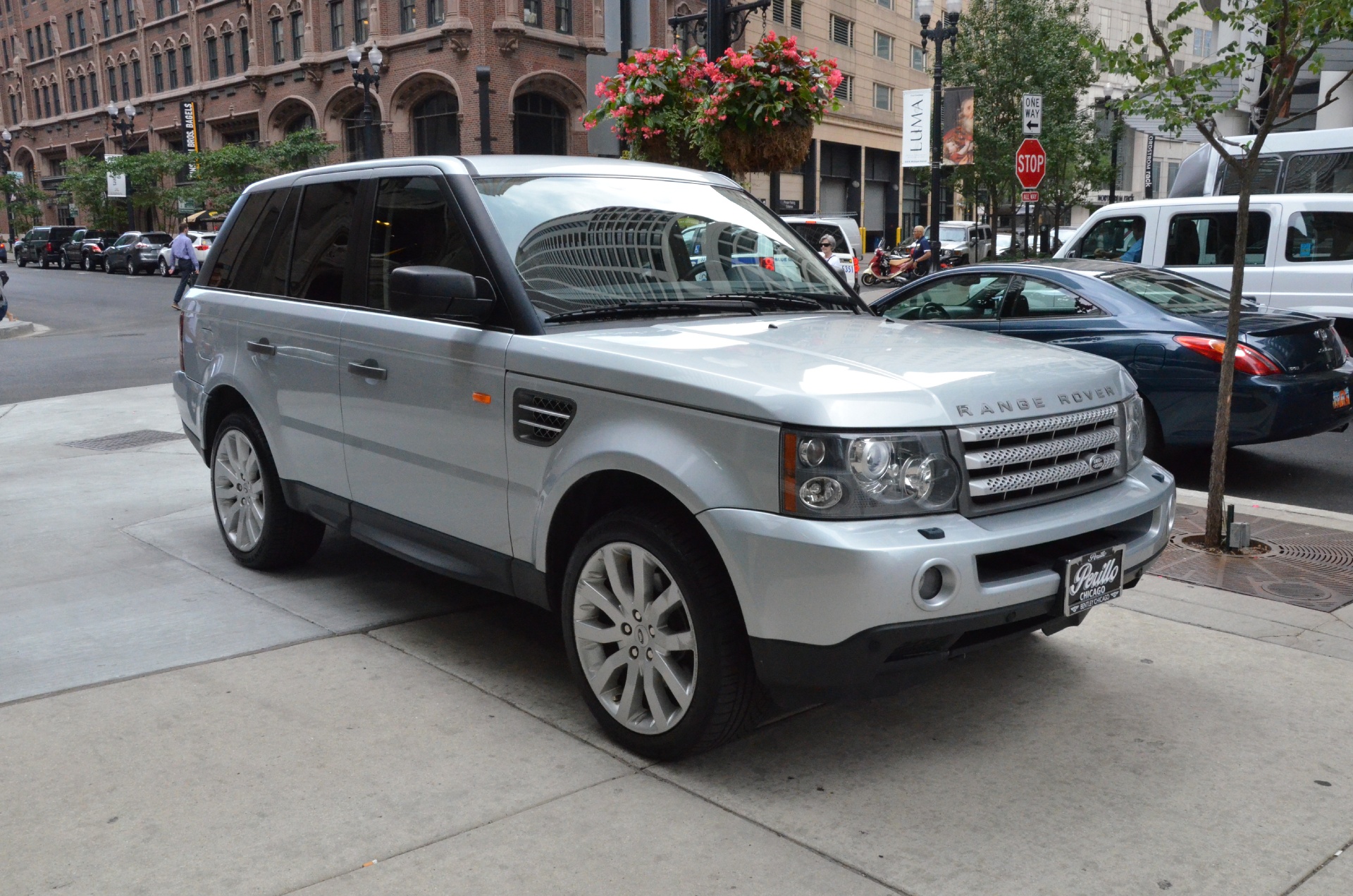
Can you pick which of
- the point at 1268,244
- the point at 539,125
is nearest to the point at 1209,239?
the point at 1268,244

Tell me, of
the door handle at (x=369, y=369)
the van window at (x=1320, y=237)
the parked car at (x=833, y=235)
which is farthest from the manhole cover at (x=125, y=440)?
the parked car at (x=833, y=235)

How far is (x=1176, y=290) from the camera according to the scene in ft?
28.6

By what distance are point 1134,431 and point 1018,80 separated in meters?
30.7

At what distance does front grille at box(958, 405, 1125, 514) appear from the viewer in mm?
3424

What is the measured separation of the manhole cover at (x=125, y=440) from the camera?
9.62 m

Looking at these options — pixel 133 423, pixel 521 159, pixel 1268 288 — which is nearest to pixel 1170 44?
pixel 521 159

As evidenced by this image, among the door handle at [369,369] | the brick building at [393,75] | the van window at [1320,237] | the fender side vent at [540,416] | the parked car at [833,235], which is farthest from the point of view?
the brick building at [393,75]

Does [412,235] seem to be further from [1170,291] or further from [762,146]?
[1170,291]

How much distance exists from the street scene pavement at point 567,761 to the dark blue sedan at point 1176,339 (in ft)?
8.46

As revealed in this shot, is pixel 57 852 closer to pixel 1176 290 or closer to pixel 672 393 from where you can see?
pixel 672 393

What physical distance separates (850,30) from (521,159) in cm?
5501

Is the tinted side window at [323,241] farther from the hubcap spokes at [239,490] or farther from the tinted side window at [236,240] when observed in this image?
the hubcap spokes at [239,490]

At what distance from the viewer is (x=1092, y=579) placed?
143 inches

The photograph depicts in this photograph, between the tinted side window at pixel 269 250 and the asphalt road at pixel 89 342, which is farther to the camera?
the asphalt road at pixel 89 342
